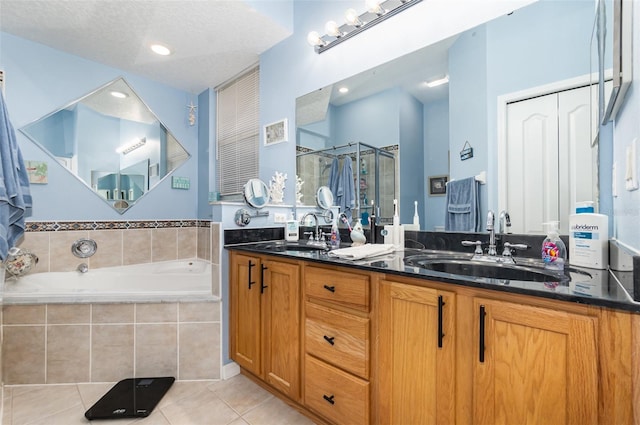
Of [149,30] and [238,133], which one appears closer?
[149,30]

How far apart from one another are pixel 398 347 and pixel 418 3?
1.77 meters

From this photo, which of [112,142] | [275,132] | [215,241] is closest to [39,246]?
[112,142]

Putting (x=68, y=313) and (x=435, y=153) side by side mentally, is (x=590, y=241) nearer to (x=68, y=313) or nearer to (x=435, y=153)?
(x=435, y=153)

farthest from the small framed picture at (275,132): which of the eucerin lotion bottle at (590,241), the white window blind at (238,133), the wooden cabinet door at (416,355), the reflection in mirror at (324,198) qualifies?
the eucerin lotion bottle at (590,241)

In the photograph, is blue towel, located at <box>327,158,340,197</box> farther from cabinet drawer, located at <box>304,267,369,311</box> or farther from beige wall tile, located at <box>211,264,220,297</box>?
beige wall tile, located at <box>211,264,220,297</box>

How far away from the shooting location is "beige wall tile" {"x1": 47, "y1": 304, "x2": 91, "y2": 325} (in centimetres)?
180

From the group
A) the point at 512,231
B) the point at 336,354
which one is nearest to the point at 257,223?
the point at 336,354

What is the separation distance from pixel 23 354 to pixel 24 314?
0.25 meters

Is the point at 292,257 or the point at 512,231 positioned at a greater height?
the point at 512,231

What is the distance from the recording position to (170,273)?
2844mm

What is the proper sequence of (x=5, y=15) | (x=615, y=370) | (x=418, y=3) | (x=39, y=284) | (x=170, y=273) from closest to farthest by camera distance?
(x=615, y=370), (x=418, y=3), (x=5, y=15), (x=39, y=284), (x=170, y=273)

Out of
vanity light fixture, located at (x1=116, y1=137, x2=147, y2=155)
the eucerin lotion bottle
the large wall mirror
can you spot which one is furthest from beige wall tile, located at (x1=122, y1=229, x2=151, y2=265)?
the eucerin lotion bottle

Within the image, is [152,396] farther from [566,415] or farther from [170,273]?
[566,415]

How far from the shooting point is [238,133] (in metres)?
2.99
